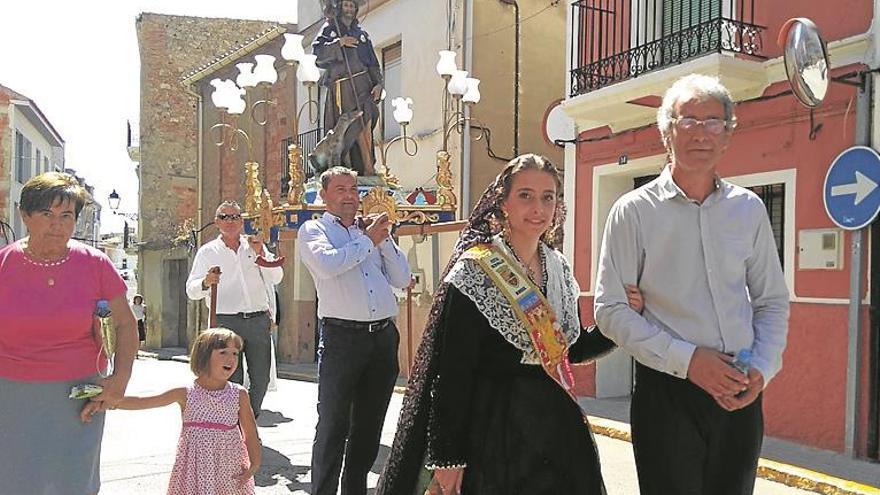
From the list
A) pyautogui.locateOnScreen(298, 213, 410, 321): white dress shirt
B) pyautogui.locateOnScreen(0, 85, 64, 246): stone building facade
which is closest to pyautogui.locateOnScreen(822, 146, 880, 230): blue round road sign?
pyautogui.locateOnScreen(298, 213, 410, 321): white dress shirt

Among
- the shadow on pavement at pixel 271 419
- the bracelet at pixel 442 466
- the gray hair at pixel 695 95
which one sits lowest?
the shadow on pavement at pixel 271 419

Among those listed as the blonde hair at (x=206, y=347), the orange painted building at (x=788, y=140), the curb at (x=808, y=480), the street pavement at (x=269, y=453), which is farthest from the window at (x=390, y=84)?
the blonde hair at (x=206, y=347)

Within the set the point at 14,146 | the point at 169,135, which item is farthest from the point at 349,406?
the point at 14,146

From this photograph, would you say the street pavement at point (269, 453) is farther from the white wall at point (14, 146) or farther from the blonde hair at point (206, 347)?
the white wall at point (14, 146)

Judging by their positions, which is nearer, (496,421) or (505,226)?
(496,421)

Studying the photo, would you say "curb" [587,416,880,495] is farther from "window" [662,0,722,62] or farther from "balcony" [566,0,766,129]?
"window" [662,0,722,62]

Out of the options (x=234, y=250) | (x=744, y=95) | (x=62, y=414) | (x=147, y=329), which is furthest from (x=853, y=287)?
(x=147, y=329)

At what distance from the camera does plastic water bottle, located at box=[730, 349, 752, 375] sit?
2.49m

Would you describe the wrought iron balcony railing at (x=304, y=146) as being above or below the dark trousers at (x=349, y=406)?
above

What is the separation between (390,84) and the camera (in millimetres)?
14164

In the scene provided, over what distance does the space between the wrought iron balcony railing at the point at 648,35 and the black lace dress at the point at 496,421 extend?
5.50 meters

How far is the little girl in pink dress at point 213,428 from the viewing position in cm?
388

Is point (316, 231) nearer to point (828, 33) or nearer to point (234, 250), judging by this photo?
point (234, 250)

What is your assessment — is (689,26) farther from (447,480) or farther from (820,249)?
(447,480)
